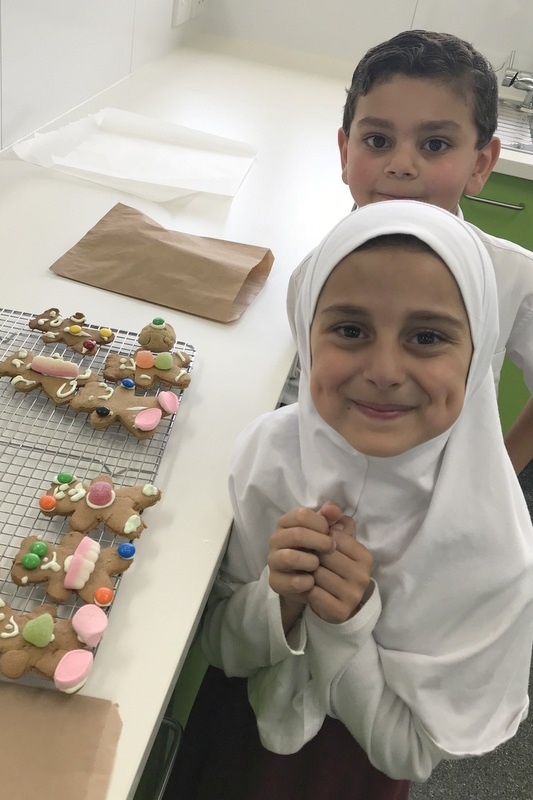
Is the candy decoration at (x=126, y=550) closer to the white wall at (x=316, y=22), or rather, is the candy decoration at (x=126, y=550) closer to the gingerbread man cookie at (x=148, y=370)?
the gingerbread man cookie at (x=148, y=370)

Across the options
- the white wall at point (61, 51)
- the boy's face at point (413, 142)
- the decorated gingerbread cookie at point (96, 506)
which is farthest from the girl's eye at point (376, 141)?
the white wall at point (61, 51)

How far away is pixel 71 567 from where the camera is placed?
61 centimetres

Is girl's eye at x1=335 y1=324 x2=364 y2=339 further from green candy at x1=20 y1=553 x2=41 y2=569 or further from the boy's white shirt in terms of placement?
green candy at x1=20 y1=553 x2=41 y2=569

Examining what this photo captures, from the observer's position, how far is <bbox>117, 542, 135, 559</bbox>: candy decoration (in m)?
0.64

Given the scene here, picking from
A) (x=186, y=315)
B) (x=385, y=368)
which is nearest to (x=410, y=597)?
(x=385, y=368)

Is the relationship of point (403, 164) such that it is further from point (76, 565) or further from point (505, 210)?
point (505, 210)

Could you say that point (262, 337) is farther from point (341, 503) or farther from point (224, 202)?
point (224, 202)

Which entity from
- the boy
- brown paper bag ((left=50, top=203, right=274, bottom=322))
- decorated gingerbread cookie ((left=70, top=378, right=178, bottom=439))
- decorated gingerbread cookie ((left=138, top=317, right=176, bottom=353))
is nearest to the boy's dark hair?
the boy

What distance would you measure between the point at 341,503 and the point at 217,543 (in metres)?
0.14

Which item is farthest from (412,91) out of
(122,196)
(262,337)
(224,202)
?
(122,196)

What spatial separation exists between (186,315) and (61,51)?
2.79 ft

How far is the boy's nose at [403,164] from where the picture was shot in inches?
37.9

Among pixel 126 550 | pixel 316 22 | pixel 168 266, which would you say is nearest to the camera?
pixel 126 550

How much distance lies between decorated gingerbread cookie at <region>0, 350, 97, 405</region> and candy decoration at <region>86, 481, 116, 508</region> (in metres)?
0.18
